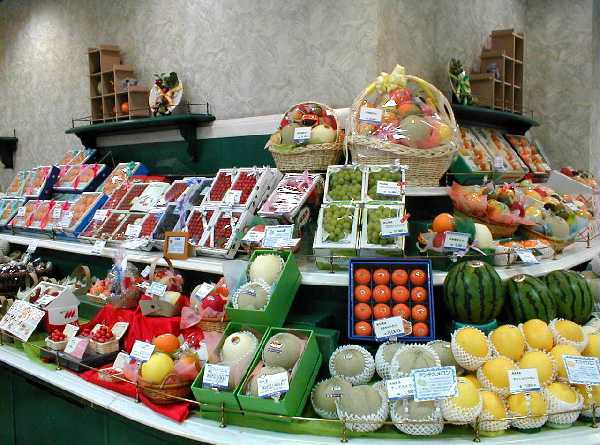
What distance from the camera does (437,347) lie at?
7.60ft

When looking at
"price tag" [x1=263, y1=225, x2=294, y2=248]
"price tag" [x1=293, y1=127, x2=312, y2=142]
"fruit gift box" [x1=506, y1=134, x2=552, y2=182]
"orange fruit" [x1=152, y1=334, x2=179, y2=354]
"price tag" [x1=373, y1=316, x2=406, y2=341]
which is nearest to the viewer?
"price tag" [x1=373, y1=316, x2=406, y2=341]

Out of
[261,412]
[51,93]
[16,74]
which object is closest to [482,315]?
[261,412]

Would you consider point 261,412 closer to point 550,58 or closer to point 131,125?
point 131,125

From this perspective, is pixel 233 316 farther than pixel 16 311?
No

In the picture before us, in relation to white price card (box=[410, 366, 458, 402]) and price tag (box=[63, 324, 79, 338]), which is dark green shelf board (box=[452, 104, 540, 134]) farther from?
price tag (box=[63, 324, 79, 338])

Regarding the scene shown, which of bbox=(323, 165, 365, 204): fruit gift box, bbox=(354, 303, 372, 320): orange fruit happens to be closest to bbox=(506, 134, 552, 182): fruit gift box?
bbox=(323, 165, 365, 204): fruit gift box

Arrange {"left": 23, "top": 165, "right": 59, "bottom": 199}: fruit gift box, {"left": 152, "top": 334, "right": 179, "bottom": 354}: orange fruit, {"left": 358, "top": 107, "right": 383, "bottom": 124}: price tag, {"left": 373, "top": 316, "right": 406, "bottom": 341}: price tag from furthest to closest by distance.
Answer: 1. {"left": 23, "top": 165, "right": 59, "bottom": 199}: fruit gift box
2. {"left": 358, "top": 107, "right": 383, "bottom": 124}: price tag
3. {"left": 152, "top": 334, "right": 179, "bottom": 354}: orange fruit
4. {"left": 373, "top": 316, "right": 406, "bottom": 341}: price tag

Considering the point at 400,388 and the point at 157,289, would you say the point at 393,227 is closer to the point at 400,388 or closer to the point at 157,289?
the point at 400,388

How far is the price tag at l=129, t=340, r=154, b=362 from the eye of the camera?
99.6 inches

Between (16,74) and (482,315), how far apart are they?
6927 mm

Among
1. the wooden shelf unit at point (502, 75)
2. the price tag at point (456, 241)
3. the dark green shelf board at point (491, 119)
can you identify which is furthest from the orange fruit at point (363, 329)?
the wooden shelf unit at point (502, 75)

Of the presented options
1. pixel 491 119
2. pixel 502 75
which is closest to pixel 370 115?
pixel 491 119

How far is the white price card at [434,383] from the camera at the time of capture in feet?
6.61

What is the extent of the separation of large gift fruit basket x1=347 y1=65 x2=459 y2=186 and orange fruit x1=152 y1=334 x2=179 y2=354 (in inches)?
55.2
